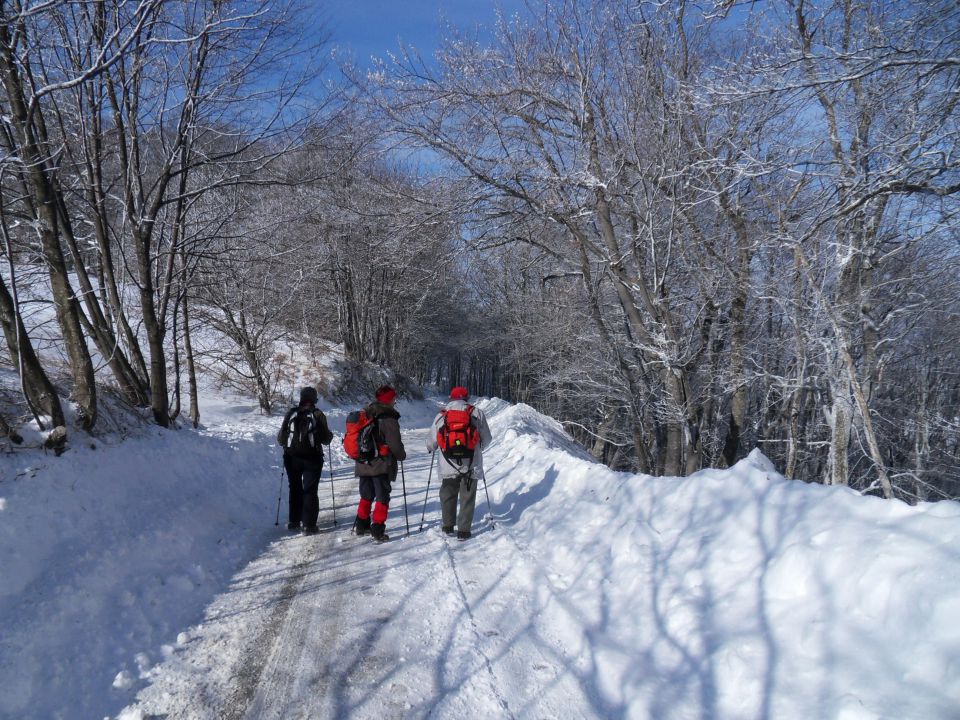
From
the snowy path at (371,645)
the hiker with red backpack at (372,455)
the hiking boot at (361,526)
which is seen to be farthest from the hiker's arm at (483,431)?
the hiking boot at (361,526)

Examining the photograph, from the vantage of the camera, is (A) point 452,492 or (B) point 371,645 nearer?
(B) point 371,645

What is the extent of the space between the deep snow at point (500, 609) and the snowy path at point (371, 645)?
0.8 inches

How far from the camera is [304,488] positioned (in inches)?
288

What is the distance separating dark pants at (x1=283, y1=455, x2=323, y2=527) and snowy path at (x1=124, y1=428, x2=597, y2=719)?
2.99 ft

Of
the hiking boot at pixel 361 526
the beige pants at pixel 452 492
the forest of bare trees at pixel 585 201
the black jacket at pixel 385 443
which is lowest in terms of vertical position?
the hiking boot at pixel 361 526

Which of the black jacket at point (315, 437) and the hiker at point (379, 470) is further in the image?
the black jacket at point (315, 437)

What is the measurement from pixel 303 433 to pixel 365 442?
900mm

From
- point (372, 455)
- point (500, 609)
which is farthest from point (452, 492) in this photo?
point (500, 609)

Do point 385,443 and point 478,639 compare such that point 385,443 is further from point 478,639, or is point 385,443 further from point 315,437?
point 478,639

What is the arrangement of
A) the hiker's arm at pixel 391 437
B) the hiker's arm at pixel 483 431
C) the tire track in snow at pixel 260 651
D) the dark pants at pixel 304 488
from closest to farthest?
the tire track in snow at pixel 260 651
the hiker's arm at pixel 391 437
the dark pants at pixel 304 488
the hiker's arm at pixel 483 431

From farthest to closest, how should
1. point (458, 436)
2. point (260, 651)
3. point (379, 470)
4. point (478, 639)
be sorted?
point (458, 436) < point (379, 470) < point (478, 639) < point (260, 651)

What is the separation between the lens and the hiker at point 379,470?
684cm

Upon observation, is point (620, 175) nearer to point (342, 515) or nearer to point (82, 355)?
point (342, 515)

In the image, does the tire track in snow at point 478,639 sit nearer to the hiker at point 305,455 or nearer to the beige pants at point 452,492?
the beige pants at point 452,492
